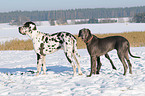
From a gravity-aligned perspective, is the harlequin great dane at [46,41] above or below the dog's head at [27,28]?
below

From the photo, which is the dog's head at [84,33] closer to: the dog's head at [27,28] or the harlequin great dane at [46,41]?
the harlequin great dane at [46,41]

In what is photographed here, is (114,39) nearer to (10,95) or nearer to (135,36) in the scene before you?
(10,95)

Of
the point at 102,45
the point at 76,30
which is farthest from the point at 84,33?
the point at 76,30

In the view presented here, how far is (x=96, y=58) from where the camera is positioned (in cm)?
721

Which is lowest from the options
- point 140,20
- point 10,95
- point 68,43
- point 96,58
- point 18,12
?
point 10,95

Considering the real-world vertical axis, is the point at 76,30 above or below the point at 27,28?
above

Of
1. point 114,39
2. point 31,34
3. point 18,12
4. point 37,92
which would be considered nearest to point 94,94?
point 37,92

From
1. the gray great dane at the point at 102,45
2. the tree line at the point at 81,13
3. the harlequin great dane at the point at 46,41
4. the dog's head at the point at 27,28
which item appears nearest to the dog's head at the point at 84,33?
the gray great dane at the point at 102,45

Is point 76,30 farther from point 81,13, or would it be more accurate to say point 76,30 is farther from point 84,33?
point 81,13

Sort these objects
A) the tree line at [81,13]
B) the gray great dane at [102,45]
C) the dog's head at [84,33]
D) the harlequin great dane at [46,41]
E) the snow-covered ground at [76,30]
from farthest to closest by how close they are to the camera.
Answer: the tree line at [81,13] → the snow-covered ground at [76,30] → the harlequin great dane at [46,41] → the gray great dane at [102,45] → the dog's head at [84,33]

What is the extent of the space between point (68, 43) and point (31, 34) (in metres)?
1.43

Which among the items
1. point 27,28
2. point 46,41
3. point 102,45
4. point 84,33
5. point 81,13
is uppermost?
point 81,13

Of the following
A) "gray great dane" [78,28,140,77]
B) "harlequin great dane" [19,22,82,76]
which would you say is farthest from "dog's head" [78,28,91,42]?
"harlequin great dane" [19,22,82,76]

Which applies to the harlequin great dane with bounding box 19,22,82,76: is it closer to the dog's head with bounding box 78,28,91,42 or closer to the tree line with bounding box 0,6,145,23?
the dog's head with bounding box 78,28,91,42
